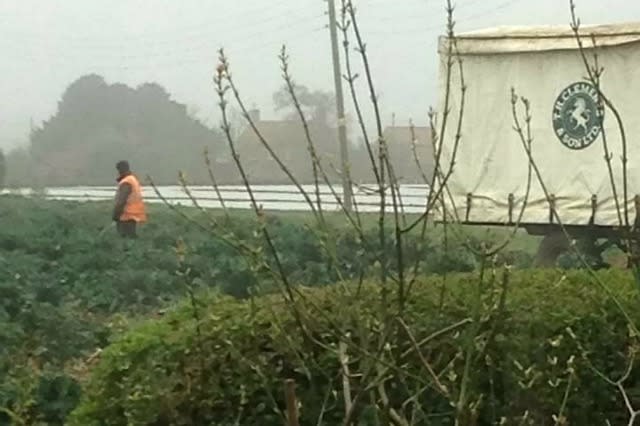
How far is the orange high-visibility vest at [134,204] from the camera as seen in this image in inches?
875

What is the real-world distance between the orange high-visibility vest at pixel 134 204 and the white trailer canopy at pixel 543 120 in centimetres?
510

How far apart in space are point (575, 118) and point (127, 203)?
24.1ft

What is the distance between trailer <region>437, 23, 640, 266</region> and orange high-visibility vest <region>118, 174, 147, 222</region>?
5119 mm

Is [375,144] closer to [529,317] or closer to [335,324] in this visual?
[335,324]

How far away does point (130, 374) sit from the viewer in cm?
626

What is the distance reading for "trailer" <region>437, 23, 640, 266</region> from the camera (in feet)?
58.1

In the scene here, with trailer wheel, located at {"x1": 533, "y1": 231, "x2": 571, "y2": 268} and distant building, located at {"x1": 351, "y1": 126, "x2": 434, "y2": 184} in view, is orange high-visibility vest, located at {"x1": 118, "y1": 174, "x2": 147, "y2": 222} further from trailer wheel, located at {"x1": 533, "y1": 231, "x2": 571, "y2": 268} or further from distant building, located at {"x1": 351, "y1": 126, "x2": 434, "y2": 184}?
distant building, located at {"x1": 351, "y1": 126, "x2": 434, "y2": 184}

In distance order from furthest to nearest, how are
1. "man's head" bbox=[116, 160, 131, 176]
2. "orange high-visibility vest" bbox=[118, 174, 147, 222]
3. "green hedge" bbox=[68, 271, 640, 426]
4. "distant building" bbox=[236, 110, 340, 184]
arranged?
"orange high-visibility vest" bbox=[118, 174, 147, 222] → "man's head" bbox=[116, 160, 131, 176] → "green hedge" bbox=[68, 271, 640, 426] → "distant building" bbox=[236, 110, 340, 184]

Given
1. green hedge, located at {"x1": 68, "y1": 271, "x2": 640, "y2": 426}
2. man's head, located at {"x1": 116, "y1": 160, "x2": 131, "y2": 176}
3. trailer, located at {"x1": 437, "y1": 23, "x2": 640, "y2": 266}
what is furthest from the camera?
man's head, located at {"x1": 116, "y1": 160, "x2": 131, "y2": 176}

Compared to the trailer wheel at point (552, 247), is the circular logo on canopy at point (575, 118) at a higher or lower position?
higher

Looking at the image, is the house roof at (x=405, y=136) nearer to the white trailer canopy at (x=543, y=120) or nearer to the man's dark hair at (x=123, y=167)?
the white trailer canopy at (x=543, y=120)

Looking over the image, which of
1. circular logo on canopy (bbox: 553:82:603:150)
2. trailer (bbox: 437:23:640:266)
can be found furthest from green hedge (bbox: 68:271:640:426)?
circular logo on canopy (bbox: 553:82:603:150)

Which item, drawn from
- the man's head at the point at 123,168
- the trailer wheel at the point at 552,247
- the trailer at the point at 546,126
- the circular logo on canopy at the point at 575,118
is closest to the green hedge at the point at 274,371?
the trailer at the point at 546,126

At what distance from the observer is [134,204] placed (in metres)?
22.8
